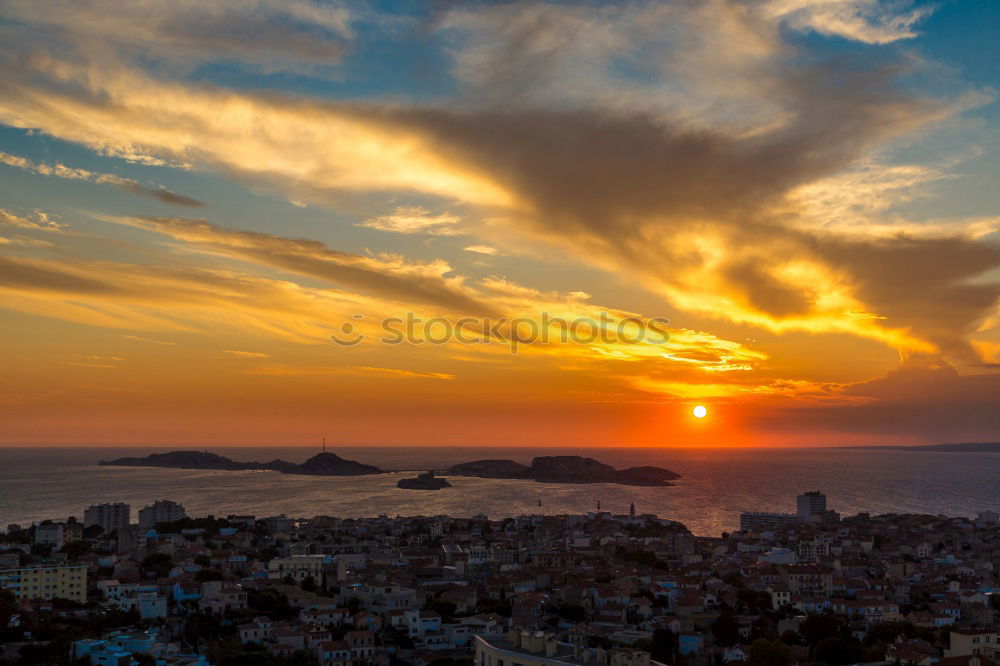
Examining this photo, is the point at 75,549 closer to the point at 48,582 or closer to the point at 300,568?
the point at 300,568

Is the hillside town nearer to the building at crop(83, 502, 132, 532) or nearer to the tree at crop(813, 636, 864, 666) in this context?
the tree at crop(813, 636, 864, 666)

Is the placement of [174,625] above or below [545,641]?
below

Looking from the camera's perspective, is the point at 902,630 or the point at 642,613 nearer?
the point at 902,630

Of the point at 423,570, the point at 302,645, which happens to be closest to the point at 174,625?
the point at 302,645

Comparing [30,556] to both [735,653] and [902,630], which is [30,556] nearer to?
[735,653]

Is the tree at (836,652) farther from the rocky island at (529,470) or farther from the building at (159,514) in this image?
the rocky island at (529,470)

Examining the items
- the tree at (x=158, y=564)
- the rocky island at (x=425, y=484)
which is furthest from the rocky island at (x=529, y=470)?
the tree at (x=158, y=564)
